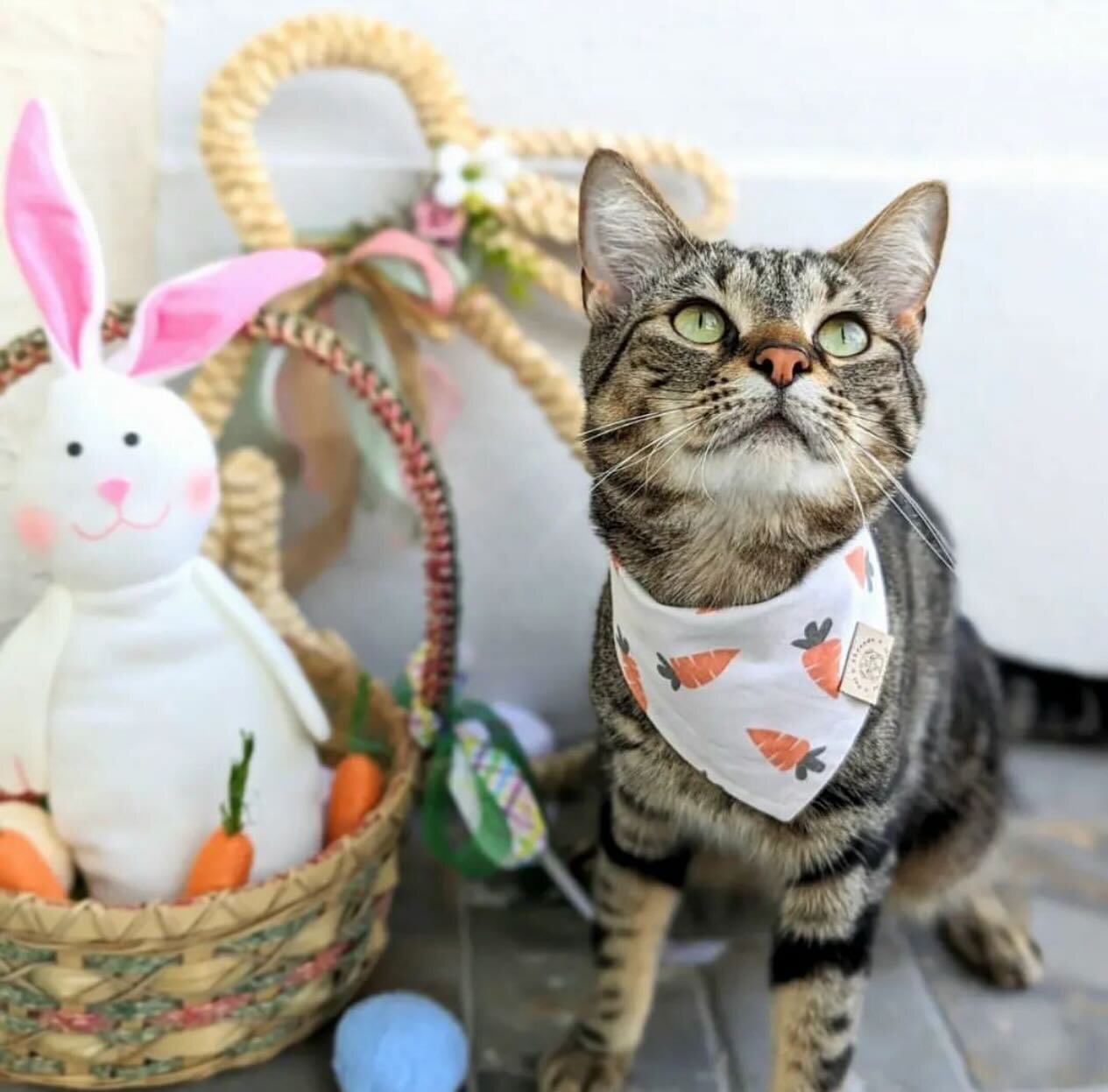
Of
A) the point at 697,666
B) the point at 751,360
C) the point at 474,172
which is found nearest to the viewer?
the point at 751,360

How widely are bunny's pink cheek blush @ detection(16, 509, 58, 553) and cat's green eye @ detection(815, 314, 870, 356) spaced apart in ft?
2.04

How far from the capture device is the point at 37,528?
98 centimetres

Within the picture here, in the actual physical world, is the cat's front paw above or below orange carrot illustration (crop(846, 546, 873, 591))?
below

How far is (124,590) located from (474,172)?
0.55m

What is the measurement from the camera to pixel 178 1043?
101 cm

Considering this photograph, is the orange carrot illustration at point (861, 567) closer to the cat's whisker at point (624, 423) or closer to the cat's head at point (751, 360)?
the cat's head at point (751, 360)

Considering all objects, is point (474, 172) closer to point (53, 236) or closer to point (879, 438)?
point (53, 236)

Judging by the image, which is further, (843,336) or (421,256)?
(421,256)

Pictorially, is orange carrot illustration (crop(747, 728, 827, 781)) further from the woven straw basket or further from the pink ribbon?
the pink ribbon

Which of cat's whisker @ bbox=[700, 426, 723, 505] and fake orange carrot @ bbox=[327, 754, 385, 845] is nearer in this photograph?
cat's whisker @ bbox=[700, 426, 723, 505]

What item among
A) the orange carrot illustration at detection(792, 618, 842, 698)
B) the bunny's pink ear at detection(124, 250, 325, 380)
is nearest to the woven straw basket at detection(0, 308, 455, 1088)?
the bunny's pink ear at detection(124, 250, 325, 380)

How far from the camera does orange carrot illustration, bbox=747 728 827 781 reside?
0.88 m

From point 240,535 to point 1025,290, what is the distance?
3.12 feet

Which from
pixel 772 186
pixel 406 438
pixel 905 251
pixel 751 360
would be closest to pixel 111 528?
pixel 406 438
